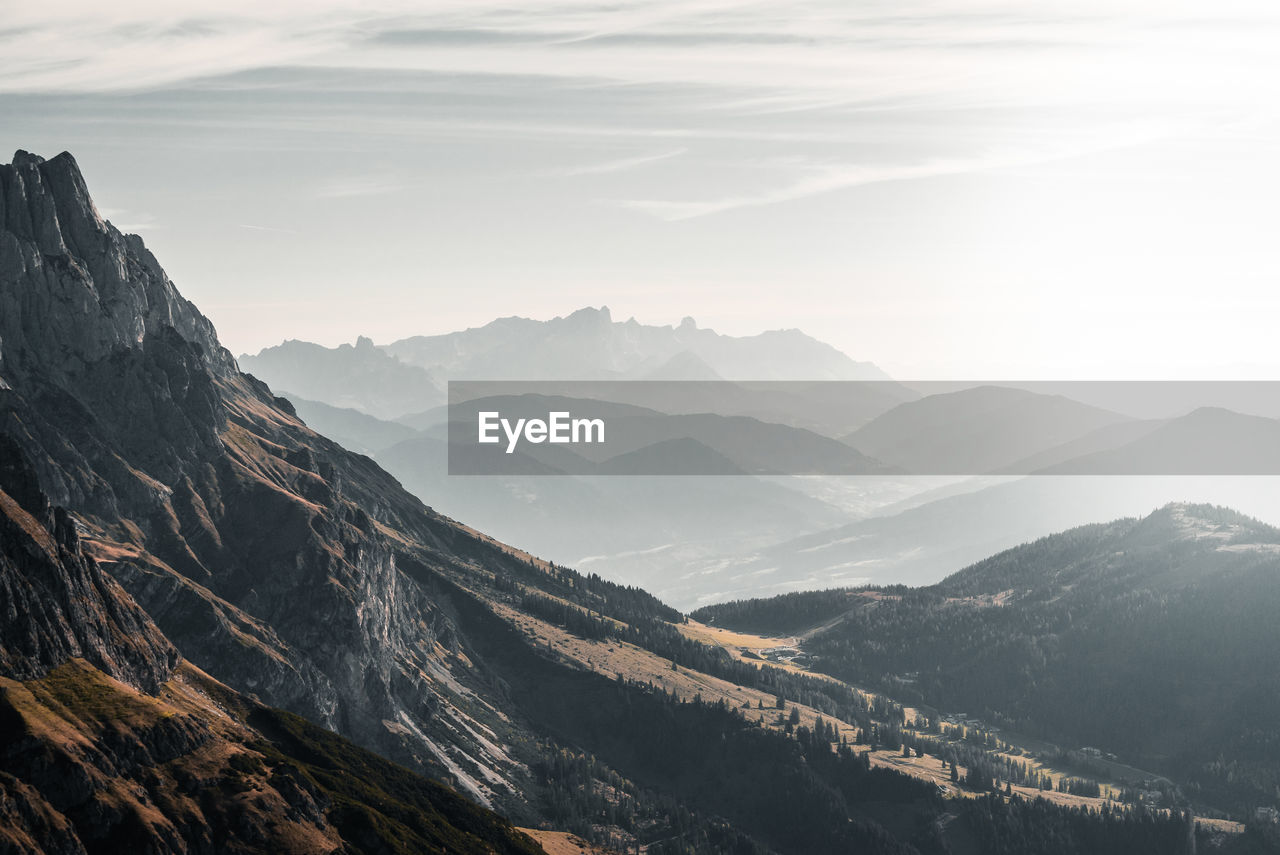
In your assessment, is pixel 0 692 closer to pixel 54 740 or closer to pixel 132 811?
pixel 54 740

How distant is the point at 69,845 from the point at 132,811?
15475 millimetres

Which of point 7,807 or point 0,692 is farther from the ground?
point 0,692

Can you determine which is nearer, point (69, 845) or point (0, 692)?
point (69, 845)

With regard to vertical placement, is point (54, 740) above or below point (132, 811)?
above

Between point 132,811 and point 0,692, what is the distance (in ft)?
96.1

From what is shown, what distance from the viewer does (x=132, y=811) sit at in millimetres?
198625

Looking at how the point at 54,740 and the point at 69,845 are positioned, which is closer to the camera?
the point at 69,845

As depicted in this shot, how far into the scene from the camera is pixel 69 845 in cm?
18350

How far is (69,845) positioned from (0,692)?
30.6m

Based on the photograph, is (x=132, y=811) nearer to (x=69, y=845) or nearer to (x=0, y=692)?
(x=69, y=845)

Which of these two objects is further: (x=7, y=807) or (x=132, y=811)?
(x=132, y=811)

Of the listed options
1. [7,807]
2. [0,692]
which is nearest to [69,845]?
[7,807]

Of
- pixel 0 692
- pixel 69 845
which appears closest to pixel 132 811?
pixel 69 845

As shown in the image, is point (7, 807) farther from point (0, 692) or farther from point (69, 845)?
point (0, 692)
